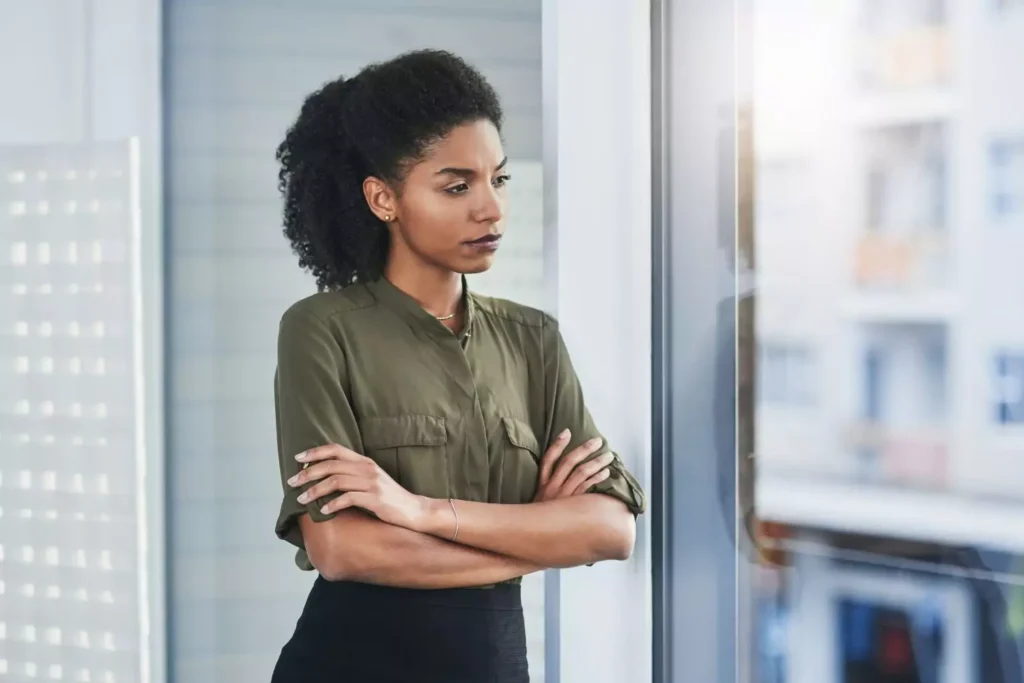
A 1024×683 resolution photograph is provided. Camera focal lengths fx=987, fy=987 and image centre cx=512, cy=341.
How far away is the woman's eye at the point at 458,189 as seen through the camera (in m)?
1.38

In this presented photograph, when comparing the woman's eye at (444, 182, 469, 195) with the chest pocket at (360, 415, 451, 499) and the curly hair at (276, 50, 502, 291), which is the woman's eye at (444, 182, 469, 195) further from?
the chest pocket at (360, 415, 451, 499)

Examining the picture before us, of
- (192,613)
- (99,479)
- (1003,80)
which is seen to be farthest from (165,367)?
(1003,80)

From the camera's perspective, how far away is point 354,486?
1.28m

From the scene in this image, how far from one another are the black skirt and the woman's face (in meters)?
0.46

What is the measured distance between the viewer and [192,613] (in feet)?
5.07

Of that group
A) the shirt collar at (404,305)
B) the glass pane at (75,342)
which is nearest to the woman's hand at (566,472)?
the shirt collar at (404,305)

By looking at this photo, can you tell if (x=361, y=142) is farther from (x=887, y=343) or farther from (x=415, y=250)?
(x=887, y=343)

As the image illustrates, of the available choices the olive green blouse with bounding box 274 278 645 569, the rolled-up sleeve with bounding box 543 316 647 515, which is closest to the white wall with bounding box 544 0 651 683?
the rolled-up sleeve with bounding box 543 316 647 515

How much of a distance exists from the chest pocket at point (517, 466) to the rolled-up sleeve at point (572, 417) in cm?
5

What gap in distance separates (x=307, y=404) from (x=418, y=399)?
0.50 ft

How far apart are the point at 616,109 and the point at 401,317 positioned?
557 mm

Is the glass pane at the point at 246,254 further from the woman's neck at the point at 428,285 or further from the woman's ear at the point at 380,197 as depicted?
the woman's ear at the point at 380,197

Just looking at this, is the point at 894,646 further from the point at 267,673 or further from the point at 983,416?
the point at 267,673

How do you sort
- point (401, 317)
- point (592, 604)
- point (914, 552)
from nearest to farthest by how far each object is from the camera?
point (401, 317) < point (914, 552) < point (592, 604)
